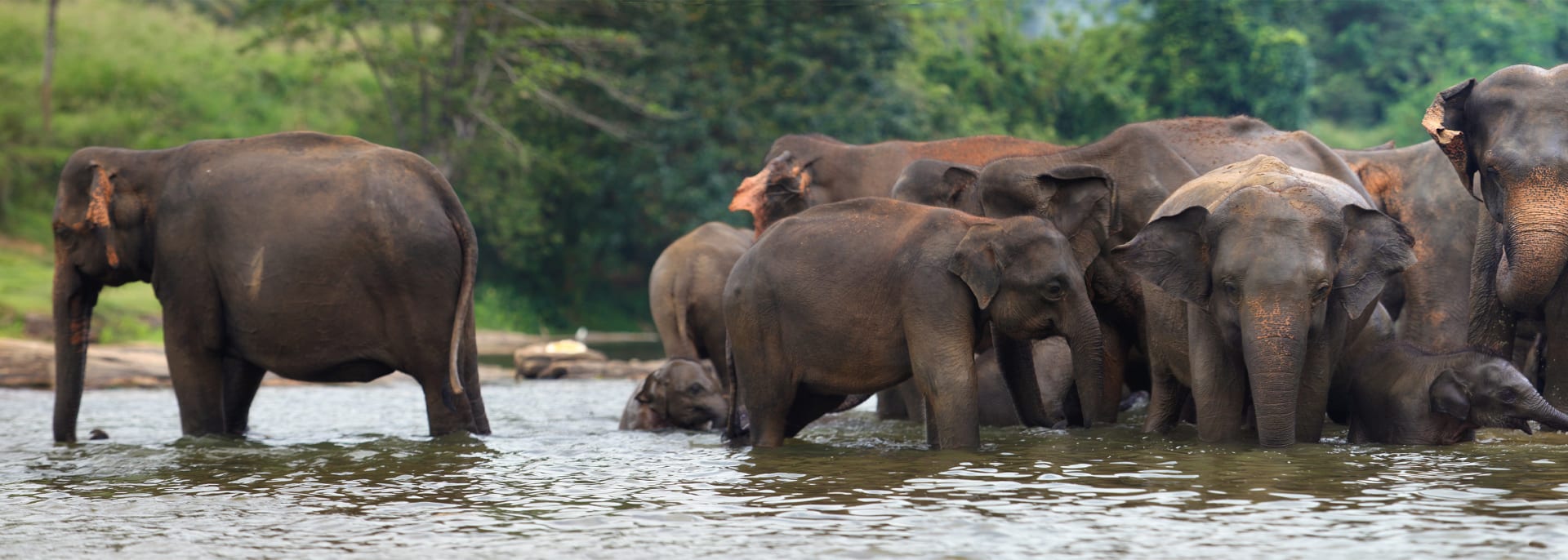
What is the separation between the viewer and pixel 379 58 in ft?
97.7

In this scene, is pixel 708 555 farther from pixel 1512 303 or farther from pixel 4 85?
pixel 4 85

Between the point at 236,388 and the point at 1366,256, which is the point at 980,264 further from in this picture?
the point at 236,388

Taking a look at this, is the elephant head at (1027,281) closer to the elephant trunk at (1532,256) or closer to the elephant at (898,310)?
the elephant at (898,310)

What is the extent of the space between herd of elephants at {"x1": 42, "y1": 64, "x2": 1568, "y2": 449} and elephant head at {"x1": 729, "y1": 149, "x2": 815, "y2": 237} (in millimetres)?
1442

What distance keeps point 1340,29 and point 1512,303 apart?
4272 cm

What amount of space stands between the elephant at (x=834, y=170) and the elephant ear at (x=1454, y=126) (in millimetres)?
3310

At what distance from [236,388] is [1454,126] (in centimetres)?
650

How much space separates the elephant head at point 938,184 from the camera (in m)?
10.1

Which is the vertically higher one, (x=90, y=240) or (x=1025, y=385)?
(x=90, y=240)

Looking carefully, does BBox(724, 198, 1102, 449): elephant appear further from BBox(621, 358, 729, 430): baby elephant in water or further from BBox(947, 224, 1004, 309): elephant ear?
BBox(621, 358, 729, 430): baby elephant in water

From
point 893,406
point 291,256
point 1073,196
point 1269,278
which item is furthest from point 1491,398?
point 291,256

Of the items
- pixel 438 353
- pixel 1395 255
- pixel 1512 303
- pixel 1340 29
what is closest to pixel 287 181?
pixel 438 353

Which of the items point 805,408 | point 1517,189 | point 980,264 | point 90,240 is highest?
point 1517,189

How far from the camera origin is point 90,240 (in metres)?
9.65
